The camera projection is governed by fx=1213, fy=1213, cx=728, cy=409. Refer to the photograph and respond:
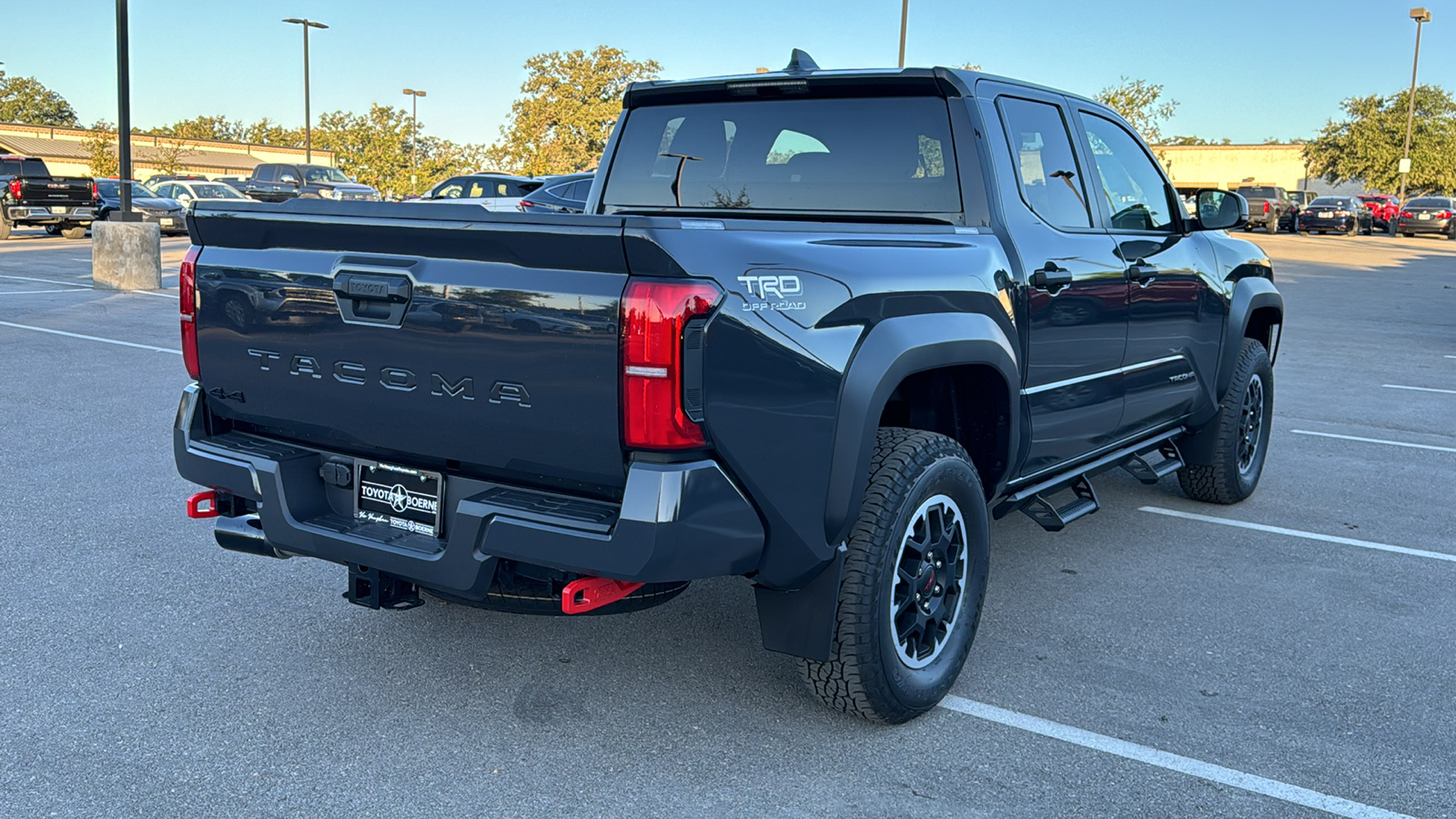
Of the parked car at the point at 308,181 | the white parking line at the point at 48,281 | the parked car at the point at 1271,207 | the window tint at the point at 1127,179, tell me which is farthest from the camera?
the parked car at the point at 1271,207

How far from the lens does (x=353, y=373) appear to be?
3.27 m

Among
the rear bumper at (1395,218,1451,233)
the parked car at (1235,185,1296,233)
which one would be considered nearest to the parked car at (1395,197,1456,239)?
the rear bumper at (1395,218,1451,233)

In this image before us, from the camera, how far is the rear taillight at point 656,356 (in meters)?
2.79

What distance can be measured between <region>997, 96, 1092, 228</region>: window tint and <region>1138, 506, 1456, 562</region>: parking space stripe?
2.12 metres

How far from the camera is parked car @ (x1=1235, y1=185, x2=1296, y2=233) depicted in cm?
4728

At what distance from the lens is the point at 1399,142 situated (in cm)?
6016

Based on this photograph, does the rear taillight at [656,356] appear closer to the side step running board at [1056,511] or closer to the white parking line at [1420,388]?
the side step running board at [1056,511]

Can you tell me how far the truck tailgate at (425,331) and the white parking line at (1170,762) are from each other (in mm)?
1517

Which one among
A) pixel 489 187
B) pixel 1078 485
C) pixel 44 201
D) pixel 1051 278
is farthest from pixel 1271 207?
pixel 1051 278

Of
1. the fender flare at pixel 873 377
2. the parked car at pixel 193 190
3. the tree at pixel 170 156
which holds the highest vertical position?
the tree at pixel 170 156

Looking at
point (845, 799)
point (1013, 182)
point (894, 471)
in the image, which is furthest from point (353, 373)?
point (1013, 182)

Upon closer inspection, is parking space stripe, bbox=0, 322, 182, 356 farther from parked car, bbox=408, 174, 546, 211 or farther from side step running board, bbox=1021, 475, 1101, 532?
parked car, bbox=408, 174, 546, 211

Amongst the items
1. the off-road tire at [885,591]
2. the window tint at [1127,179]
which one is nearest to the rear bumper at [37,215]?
the window tint at [1127,179]

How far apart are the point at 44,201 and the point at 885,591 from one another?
30.4 m
